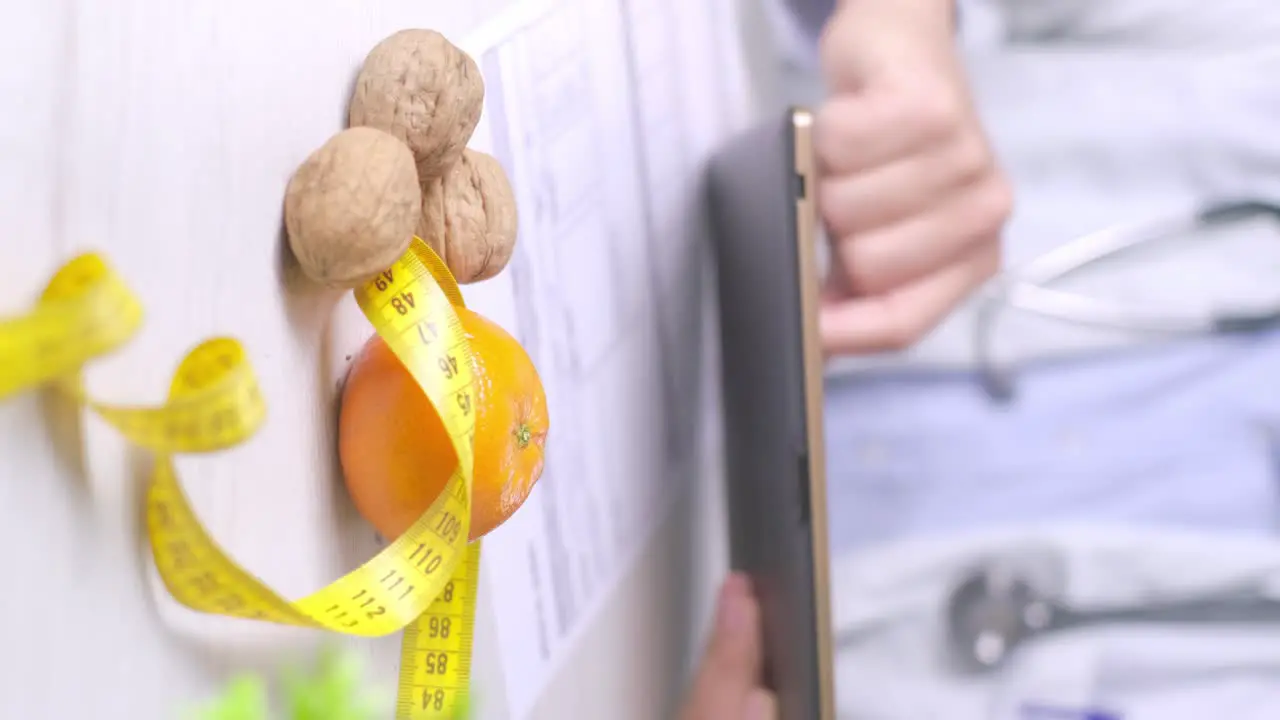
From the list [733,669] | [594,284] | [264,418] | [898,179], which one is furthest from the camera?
[898,179]

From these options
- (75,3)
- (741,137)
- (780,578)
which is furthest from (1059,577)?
(75,3)

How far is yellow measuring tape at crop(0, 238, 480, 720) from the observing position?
0.20 metres

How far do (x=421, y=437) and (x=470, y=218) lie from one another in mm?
79

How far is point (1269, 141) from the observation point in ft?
3.07

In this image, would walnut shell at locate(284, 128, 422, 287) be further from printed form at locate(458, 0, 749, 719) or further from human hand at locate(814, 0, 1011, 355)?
human hand at locate(814, 0, 1011, 355)

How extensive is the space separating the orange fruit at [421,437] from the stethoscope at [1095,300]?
0.73 meters

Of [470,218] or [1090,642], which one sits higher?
[470,218]

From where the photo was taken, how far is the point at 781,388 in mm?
645

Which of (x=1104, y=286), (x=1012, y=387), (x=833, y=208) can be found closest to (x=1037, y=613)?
(x=1012, y=387)

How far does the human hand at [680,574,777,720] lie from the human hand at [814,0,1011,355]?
0.26 meters

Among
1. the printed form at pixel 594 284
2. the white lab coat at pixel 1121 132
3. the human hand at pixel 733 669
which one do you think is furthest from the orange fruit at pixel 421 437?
the white lab coat at pixel 1121 132

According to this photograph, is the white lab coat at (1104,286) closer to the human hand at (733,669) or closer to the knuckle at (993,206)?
the knuckle at (993,206)

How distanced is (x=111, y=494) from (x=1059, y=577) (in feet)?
2.96

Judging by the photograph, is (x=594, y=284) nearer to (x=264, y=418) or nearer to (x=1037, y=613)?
(x=264, y=418)
